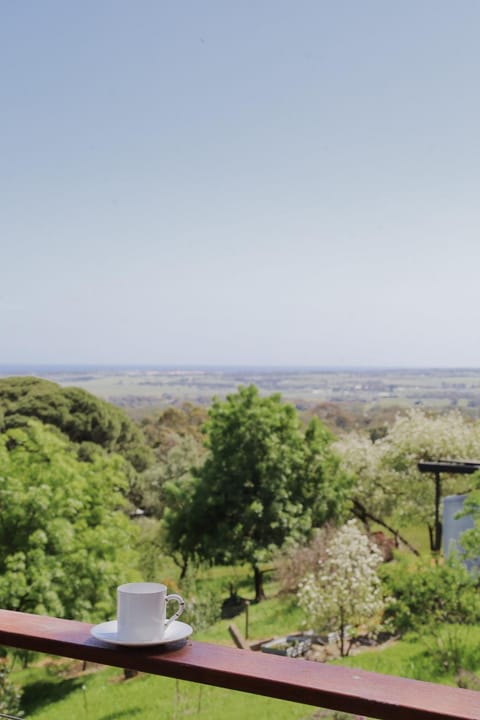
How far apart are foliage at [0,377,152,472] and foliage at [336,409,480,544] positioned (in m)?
7.34

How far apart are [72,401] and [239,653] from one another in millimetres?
22743

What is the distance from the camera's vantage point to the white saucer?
108 cm

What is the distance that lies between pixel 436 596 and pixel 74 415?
50.5ft

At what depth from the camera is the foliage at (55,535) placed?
33.8 ft

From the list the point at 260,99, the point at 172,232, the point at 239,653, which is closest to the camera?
the point at 239,653

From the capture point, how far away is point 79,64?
55.1ft

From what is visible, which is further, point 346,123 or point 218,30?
point 346,123

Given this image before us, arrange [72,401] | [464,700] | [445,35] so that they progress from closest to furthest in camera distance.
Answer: [464,700] → [445,35] → [72,401]

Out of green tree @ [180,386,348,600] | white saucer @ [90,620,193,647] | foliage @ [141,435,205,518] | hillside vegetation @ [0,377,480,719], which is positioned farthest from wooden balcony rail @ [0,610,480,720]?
foliage @ [141,435,205,518]

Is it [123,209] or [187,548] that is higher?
[123,209]

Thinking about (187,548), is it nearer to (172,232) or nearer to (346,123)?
(346,123)

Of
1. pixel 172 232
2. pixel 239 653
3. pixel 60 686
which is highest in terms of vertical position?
pixel 172 232

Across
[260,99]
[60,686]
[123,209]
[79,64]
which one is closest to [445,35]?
[260,99]

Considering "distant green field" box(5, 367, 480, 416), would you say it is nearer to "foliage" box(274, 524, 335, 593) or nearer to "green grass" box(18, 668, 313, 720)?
"foliage" box(274, 524, 335, 593)
